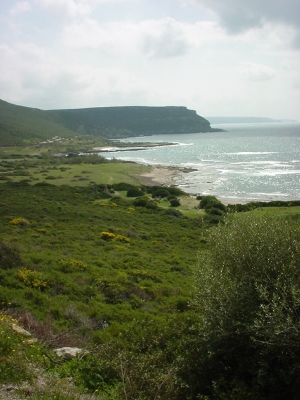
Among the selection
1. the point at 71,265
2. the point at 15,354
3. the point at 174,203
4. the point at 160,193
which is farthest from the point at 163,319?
the point at 160,193

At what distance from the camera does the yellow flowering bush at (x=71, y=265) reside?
16.7m

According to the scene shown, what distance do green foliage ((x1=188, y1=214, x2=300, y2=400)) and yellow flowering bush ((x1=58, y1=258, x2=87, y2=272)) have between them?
8313 millimetres

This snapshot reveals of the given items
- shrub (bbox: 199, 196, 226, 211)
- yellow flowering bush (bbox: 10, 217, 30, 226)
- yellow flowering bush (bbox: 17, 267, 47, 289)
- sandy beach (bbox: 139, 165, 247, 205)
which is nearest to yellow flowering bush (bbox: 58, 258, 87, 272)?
yellow flowering bush (bbox: 17, 267, 47, 289)

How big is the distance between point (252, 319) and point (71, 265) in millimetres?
11071

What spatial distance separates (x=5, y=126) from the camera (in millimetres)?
159375

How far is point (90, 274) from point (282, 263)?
1014 centimetres

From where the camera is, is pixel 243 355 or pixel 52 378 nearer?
pixel 52 378

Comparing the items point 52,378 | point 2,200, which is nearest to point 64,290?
point 52,378

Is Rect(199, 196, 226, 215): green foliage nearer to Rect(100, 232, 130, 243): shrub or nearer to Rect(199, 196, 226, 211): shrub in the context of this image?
Rect(199, 196, 226, 211): shrub

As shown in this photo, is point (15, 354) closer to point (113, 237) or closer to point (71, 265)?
point (71, 265)

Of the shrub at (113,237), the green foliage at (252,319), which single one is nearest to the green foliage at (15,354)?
the green foliage at (252,319)

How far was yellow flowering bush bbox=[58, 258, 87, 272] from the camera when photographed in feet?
54.9

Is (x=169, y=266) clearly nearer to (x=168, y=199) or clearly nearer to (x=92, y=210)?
(x=92, y=210)

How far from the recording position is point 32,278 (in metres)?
14.2
